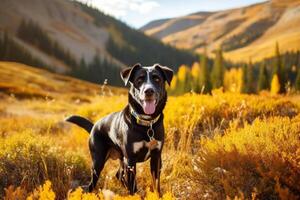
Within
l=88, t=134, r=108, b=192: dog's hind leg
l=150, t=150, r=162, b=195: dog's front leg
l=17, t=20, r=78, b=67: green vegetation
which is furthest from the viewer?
Result: l=17, t=20, r=78, b=67: green vegetation

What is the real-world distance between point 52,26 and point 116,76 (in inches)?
1586

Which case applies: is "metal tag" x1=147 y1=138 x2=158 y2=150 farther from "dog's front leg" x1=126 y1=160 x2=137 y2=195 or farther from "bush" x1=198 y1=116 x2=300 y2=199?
"bush" x1=198 y1=116 x2=300 y2=199

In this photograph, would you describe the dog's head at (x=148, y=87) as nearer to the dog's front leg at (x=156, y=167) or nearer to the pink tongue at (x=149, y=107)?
the pink tongue at (x=149, y=107)

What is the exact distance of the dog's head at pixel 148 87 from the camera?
526 cm

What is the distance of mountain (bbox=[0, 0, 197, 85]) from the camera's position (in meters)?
127

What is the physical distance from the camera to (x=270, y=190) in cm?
492

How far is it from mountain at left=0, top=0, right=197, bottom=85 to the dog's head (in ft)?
374

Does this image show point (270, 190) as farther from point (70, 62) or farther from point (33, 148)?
point (70, 62)

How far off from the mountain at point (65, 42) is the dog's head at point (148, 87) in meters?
114

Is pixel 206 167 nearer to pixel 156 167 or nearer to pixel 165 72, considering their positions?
pixel 156 167

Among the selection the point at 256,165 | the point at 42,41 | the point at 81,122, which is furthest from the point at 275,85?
the point at 42,41

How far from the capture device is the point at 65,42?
154750mm

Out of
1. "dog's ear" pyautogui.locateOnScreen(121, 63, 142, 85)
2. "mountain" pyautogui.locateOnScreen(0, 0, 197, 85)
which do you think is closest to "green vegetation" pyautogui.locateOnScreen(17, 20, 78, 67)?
"mountain" pyautogui.locateOnScreen(0, 0, 197, 85)

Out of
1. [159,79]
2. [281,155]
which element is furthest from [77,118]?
[281,155]
